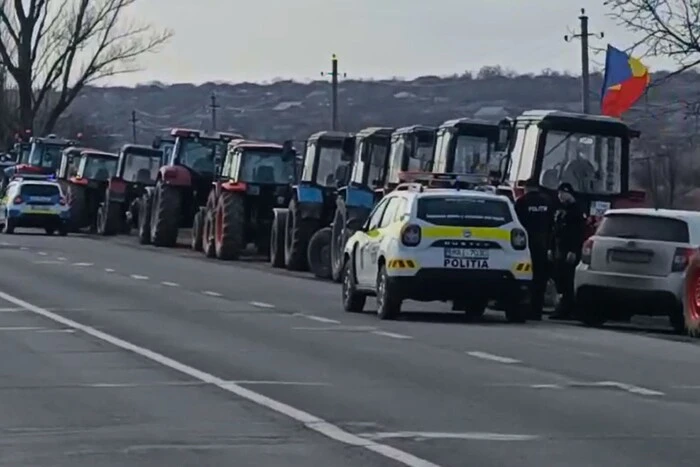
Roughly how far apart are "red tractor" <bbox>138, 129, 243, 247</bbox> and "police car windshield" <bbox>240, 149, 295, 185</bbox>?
2.93 meters

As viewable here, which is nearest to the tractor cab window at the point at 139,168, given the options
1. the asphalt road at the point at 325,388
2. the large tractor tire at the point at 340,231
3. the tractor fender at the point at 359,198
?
the large tractor tire at the point at 340,231

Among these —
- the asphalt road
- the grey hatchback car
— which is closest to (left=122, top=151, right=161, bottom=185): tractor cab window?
the asphalt road

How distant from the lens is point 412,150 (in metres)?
32.9

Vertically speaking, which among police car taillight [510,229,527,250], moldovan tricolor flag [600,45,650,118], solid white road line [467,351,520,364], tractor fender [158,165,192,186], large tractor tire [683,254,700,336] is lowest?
solid white road line [467,351,520,364]

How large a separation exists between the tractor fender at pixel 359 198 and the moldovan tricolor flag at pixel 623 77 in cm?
657

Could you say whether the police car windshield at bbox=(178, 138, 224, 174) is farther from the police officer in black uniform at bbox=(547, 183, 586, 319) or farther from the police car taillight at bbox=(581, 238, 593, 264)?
the police car taillight at bbox=(581, 238, 593, 264)

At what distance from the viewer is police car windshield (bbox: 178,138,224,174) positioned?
46.2 meters

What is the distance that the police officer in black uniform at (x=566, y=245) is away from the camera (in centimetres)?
2603

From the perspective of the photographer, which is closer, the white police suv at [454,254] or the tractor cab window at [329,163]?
the white police suv at [454,254]

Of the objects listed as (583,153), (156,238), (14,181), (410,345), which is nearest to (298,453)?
(410,345)

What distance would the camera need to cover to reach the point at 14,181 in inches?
2295

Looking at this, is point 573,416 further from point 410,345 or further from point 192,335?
point 192,335

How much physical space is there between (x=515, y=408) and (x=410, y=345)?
557 cm

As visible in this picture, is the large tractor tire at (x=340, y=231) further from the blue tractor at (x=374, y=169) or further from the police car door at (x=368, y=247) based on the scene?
the police car door at (x=368, y=247)
